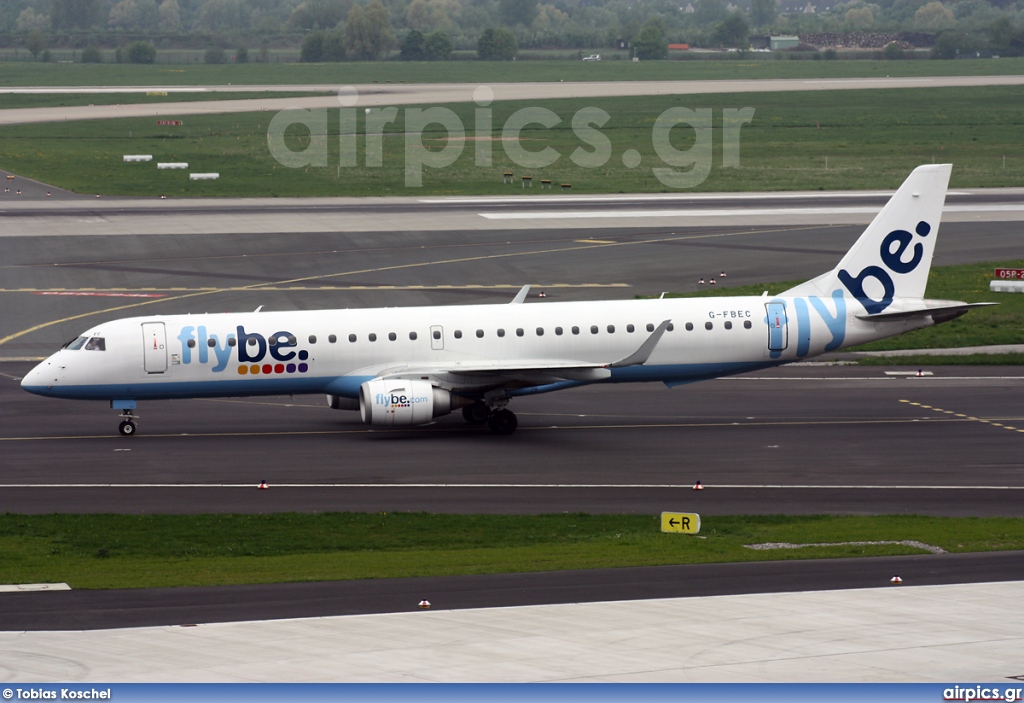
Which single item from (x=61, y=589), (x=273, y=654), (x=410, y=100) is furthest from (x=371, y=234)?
(x=410, y=100)

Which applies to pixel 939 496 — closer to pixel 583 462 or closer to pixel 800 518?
pixel 800 518

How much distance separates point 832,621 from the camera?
25.2 meters

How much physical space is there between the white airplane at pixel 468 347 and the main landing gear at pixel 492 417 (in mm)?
45

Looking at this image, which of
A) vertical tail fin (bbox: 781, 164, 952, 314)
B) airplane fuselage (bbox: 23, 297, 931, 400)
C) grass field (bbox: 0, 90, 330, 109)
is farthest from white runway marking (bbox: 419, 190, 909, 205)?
Answer: grass field (bbox: 0, 90, 330, 109)

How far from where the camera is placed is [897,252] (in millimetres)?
48188

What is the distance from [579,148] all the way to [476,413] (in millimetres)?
94333

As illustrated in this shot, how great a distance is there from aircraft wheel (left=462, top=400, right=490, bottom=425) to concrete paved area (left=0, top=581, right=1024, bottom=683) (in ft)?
64.2

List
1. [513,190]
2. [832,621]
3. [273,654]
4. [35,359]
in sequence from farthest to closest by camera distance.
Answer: [513,190] → [35,359] → [832,621] → [273,654]

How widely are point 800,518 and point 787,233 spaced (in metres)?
52.9

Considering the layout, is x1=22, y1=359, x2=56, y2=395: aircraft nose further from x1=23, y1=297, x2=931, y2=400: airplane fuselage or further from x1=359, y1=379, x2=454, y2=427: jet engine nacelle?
x1=359, y1=379, x2=454, y2=427: jet engine nacelle

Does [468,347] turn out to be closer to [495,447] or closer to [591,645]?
[495,447]

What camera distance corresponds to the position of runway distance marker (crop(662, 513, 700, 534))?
3281 cm

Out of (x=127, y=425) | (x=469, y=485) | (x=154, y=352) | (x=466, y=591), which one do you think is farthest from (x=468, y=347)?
(x=466, y=591)

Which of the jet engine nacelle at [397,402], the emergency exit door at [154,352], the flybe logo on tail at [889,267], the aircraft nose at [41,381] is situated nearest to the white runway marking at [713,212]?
the flybe logo on tail at [889,267]
